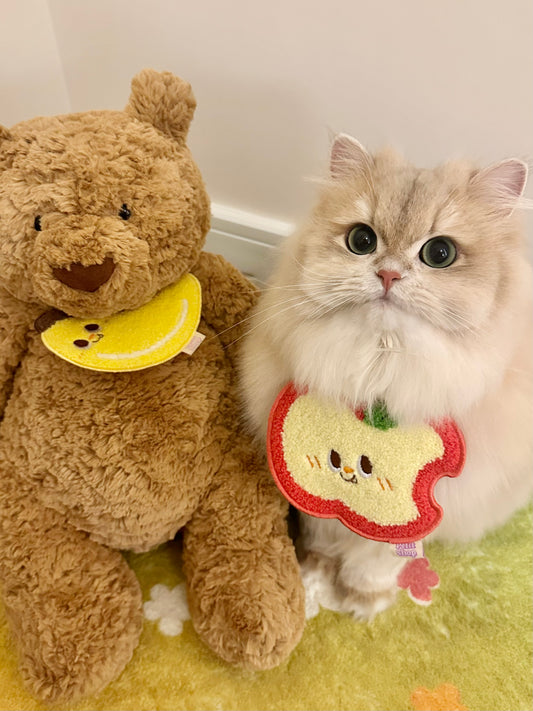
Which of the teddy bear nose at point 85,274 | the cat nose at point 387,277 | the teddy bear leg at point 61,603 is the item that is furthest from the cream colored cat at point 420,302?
the teddy bear leg at point 61,603

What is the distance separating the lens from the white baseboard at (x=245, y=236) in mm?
1399

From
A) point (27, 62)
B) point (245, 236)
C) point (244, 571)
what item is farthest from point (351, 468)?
point (27, 62)

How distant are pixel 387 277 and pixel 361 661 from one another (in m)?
0.72

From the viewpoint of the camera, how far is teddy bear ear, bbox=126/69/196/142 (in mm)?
902

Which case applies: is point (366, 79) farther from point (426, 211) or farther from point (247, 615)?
point (247, 615)

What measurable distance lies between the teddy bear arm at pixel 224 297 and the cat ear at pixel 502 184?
47 cm

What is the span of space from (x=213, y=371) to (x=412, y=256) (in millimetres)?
448

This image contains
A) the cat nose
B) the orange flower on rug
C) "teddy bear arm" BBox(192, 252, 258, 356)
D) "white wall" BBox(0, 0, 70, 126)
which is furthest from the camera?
"white wall" BBox(0, 0, 70, 126)

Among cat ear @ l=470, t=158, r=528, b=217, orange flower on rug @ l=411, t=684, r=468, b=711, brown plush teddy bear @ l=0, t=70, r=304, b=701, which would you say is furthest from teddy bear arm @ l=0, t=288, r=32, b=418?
orange flower on rug @ l=411, t=684, r=468, b=711

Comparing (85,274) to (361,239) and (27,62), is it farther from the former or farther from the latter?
(27,62)

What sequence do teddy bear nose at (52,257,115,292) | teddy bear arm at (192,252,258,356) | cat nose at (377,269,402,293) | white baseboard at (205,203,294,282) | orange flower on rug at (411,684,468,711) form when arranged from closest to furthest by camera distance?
cat nose at (377,269,402,293)
teddy bear nose at (52,257,115,292)
orange flower on rug at (411,684,468,711)
teddy bear arm at (192,252,258,356)
white baseboard at (205,203,294,282)

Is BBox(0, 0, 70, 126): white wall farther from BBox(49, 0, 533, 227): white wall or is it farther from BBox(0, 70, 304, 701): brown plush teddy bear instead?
BBox(0, 70, 304, 701): brown plush teddy bear

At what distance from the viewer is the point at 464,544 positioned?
3.83 feet

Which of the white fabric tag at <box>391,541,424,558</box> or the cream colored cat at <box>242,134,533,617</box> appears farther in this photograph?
the white fabric tag at <box>391,541,424,558</box>
